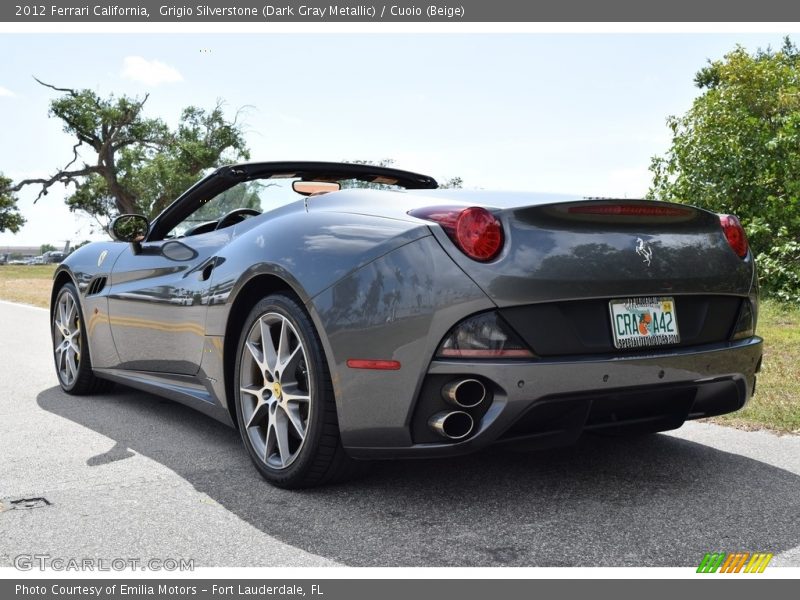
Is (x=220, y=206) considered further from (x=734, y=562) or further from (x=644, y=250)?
(x=734, y=562)

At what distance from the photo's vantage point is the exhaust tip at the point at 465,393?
9.40 ft

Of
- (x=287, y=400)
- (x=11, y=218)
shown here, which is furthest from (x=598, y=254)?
(x=11, y=218)

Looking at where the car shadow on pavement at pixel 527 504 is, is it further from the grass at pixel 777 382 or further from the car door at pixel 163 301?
the grass at pixel 777 382

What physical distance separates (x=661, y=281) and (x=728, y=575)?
3.53ft

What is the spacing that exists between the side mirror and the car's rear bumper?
7.88ft

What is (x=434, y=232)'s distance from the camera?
9.66ft

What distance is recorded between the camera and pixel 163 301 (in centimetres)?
433

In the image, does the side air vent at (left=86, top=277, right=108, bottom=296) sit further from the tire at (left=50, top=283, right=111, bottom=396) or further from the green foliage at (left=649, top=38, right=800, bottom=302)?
the green foliage at (left=649, top=38, right=800, bottom=302)

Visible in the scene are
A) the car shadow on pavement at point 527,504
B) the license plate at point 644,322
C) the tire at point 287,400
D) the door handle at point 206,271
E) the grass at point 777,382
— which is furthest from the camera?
the grass at point 777,382

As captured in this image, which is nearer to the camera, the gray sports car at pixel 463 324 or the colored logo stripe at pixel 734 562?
the colored logo stripe at pixel 734 562

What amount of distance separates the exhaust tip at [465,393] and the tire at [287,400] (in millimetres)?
502

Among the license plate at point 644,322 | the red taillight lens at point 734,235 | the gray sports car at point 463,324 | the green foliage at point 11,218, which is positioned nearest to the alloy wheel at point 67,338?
the gray sports car at point 463,324

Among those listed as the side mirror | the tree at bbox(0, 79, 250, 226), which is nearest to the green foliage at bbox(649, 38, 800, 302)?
the side mirror

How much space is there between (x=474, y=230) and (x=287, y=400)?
41.7 inches
